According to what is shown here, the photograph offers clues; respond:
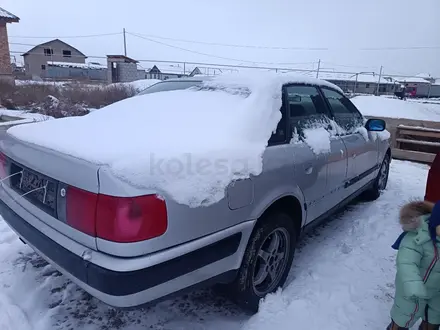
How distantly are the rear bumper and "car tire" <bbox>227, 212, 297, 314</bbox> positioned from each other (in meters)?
0.15

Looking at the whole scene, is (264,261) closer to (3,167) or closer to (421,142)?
(3,167)

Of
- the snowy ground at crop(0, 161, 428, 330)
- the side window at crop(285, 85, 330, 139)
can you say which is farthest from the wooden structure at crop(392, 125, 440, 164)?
the side window at crop(285, 85, 330, 139)

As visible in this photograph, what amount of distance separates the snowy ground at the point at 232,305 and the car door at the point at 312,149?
0.52m

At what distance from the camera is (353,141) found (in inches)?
134

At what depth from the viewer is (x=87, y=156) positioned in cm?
164

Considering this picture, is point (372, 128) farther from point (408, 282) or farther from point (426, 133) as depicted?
point (426, 133)

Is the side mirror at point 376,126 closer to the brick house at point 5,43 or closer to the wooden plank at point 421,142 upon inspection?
the wooden plank at point 421,142

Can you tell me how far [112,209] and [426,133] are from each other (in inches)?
304

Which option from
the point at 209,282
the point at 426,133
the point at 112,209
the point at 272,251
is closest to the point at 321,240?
the point at 272,251

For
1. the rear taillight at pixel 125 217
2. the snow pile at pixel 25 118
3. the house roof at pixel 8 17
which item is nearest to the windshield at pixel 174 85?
the rear taillight at pixel 125 217

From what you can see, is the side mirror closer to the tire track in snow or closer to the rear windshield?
the rear windshield

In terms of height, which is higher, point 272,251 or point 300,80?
point 300,80

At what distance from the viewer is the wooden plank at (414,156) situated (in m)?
7.01

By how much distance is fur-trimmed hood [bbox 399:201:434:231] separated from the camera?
187 cm
